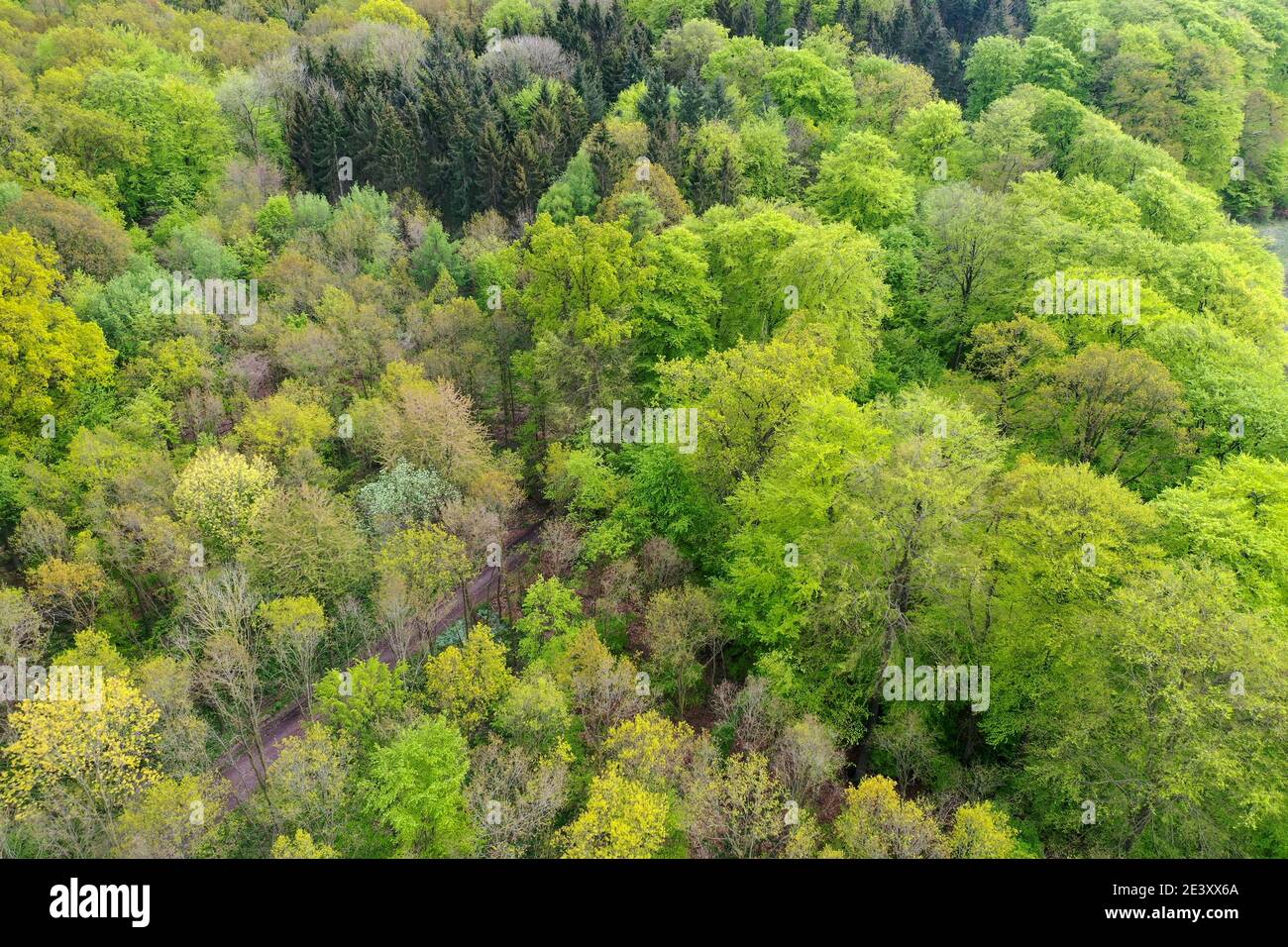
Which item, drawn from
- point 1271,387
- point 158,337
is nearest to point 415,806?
point 158,337

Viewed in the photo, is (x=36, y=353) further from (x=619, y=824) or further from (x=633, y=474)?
(x=619, y=824)

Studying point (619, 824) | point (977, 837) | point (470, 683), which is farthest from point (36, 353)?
point (977, 837)

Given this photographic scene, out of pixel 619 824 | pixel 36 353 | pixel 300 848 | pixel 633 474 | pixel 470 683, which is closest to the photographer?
pixel 619 824

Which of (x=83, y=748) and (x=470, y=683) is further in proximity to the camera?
(x=470, y=683)

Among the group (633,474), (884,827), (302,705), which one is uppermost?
(633,474)

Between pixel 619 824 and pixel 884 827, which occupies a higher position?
pixel 884 827

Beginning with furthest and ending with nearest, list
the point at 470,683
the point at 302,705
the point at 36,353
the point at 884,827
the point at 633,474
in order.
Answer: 1. the point at 633,474
2. the point at 36,353
3. the point at 302,705
4. the point at 470,683
5. the point at 884,827

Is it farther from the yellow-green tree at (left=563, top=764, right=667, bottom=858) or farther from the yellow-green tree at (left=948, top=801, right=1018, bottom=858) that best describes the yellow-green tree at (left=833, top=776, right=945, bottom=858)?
the yellow-green tree at (left=563, top=764, right=667, bottom=858)

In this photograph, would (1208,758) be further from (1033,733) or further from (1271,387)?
(1271,387)

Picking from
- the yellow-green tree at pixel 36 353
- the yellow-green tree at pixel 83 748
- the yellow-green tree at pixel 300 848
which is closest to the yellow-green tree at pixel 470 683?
the yellow-green tree at pixel 300 848
